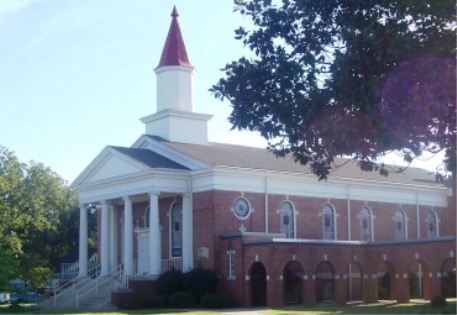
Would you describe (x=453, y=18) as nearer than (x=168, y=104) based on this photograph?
Yes

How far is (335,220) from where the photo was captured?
4984 centimetres

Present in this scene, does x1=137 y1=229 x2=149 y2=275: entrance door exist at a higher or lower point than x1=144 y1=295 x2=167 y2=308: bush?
higher

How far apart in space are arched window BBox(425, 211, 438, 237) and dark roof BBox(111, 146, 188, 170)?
62.4 feet

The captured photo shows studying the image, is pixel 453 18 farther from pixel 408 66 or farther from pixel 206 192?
pixel 206 192

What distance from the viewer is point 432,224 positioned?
55375mm

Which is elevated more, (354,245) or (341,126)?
(341,126)

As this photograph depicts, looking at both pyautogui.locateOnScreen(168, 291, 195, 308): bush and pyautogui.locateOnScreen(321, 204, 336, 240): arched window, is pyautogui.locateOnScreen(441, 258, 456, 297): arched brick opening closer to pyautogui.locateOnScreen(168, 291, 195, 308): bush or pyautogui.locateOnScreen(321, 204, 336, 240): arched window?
pyautogui.locateOnScreen(321, 204, 336, 240): arched window

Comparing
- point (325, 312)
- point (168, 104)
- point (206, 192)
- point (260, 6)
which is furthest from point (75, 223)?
point (260, 6)

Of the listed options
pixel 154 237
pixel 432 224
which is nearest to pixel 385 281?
pixel 432 224

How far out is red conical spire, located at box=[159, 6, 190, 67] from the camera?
165 ft

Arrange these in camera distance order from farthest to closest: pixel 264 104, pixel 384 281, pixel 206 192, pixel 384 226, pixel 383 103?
pixel 384 226 → pixel 384 281 → pixel 206 192 → pixel 264 104 → pixel 383 103

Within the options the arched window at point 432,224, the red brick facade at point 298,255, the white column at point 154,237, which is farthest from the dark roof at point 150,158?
the arched window at point 432,224

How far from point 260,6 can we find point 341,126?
4.72 meters

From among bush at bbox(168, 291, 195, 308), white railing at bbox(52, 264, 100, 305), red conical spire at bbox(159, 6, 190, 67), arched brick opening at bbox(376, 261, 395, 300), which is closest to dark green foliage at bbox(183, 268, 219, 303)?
bush at bbox(168, 291, 195, 308)
